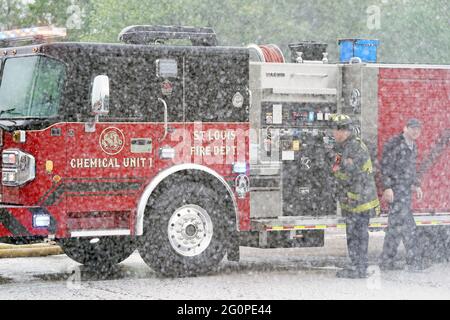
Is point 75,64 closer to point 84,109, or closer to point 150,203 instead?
point 84,109

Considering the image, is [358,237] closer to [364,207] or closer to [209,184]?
[364,207]

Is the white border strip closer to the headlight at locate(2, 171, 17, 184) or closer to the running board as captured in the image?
the headlight at locate(2, 171, 17, 184)

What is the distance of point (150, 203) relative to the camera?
11289mm

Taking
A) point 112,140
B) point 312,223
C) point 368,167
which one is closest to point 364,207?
point 368,167

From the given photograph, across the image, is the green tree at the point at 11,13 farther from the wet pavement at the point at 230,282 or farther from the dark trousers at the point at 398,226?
the dark trousers at the point at 398,226

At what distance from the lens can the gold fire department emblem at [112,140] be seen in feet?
Answer: 36.5

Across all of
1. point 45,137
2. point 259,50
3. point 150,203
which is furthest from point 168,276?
point 259,50

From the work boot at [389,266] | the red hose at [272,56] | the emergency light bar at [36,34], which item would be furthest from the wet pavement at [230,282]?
the emergency light bar at [36,34]

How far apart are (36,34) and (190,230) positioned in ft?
8.56

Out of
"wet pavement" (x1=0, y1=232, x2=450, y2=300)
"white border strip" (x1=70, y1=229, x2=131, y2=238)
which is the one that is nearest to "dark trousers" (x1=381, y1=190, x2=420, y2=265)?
"wet pavement" (x1=0, y1=232, x2=450, y2=300)

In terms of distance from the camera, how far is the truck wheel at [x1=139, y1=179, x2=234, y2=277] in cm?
1127
